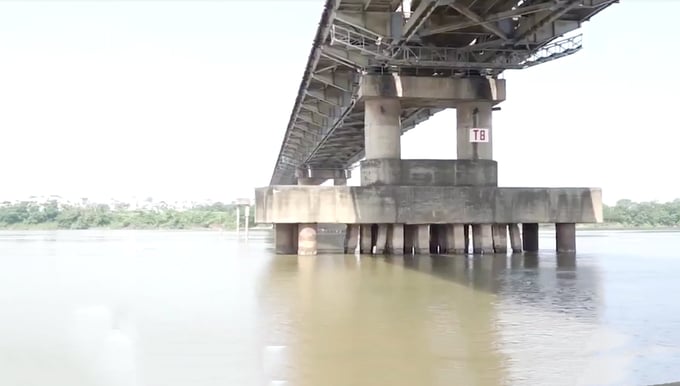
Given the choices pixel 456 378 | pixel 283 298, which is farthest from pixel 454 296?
pixel 456 378

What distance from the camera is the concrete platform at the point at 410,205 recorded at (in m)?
26.9

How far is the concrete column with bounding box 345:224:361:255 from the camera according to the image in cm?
2900

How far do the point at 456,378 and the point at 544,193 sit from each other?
2263cm

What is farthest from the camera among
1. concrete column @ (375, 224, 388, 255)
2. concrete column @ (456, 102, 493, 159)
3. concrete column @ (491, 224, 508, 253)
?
concrete column @ (456, 102, 493, 159)

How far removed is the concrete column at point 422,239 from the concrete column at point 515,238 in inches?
144

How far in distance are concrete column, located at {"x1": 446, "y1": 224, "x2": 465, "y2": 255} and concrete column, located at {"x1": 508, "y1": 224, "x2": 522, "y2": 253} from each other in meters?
2.20

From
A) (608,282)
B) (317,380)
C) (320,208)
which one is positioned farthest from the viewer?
(320,208)

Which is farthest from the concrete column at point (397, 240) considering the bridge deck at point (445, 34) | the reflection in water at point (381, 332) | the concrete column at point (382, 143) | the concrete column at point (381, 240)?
the reflection in water at point (381, 332)

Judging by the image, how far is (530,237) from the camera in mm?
31188

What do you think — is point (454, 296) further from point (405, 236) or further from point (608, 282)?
point (405, 236)

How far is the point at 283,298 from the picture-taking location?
14.2 meters

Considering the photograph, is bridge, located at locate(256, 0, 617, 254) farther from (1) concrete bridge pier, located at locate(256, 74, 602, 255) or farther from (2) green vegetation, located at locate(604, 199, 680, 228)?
(2) green vegetation, located at locate(604, 199, 680, 228)

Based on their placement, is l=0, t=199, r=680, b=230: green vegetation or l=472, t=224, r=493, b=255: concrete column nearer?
l=472, t=224, r=493, b=255: concrete column

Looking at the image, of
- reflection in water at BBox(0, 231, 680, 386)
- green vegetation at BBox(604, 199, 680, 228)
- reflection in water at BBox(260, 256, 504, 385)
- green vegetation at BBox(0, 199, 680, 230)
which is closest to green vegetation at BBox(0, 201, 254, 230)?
green vegetation at BBox(0, 199, 680, 230)
